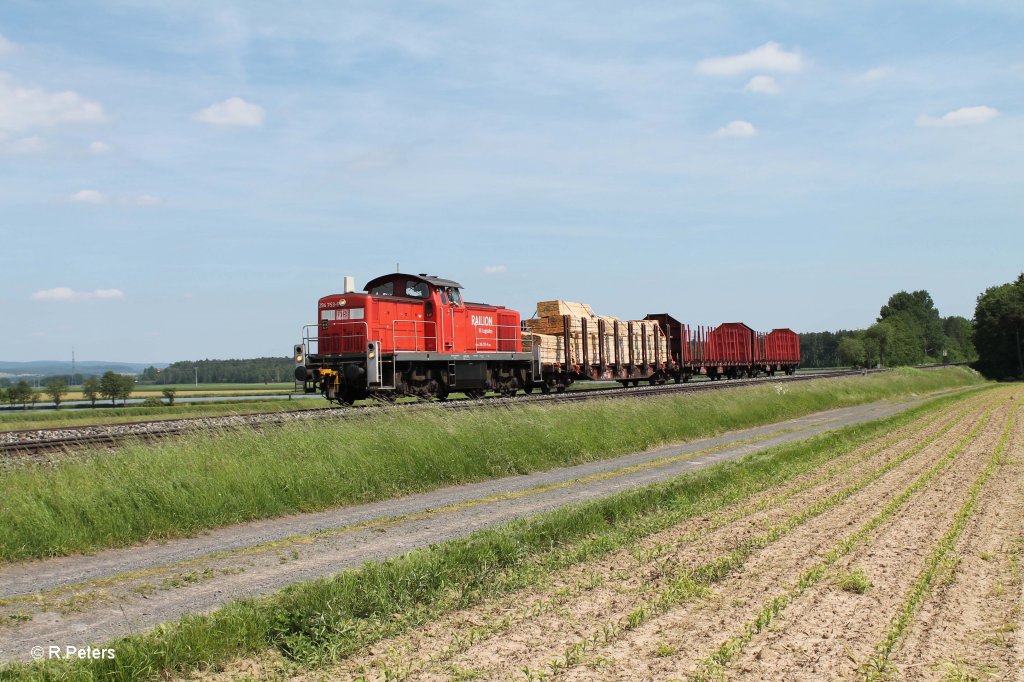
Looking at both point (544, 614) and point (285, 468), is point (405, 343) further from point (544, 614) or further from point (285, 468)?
point (544, 614)

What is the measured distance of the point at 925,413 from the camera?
3177 cm

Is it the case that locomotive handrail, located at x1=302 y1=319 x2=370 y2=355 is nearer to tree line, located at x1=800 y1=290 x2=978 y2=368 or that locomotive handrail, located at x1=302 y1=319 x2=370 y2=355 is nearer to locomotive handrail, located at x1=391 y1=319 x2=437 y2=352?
locomotive handrail, located at x1=391 y1=319 x2=437 y2=352

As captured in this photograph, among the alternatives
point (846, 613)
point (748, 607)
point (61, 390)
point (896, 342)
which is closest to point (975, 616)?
point (846, 613)

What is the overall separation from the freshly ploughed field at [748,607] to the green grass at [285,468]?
466cm

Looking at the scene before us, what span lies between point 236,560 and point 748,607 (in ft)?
17.8

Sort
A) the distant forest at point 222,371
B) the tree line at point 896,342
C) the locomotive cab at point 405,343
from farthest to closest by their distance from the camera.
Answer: the distant forest at point 222,371, the tree line at point 896,342, the locomotive cab at point 405,343

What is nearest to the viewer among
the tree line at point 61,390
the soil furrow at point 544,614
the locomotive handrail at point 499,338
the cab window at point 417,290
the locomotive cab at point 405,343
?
the soil furrow at point 544,614

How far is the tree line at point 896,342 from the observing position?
368ft

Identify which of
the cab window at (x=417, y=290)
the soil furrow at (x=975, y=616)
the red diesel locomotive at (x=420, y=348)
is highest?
the cab window at (x=417, y=290)

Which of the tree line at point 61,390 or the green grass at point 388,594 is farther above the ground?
the tree line at point 61,390

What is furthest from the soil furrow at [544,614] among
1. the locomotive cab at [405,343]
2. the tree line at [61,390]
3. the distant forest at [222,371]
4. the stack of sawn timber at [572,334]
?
the distant forest at [222,371]

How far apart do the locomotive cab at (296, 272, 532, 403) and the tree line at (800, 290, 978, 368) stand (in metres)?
78.4

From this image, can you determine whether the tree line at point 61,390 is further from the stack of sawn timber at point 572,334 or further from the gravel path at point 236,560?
the gravel path at point 236,560

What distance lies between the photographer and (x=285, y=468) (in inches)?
488
